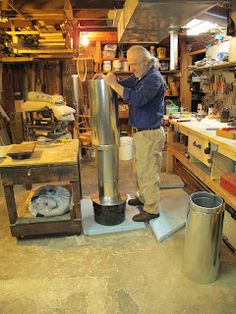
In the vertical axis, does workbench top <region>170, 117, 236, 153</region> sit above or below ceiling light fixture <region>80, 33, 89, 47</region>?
below

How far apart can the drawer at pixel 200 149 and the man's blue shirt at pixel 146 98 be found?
0.52m

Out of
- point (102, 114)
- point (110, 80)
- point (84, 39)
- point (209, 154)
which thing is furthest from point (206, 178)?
point (84, 39)

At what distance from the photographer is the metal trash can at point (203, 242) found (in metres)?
1.73

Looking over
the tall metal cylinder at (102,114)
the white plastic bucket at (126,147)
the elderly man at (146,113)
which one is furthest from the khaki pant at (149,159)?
the white plastic bucket at (126,147)

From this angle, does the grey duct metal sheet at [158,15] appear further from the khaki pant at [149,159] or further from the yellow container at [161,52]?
the yellow container at [161,52]

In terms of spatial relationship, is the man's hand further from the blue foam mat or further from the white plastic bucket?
the white plastic bucket

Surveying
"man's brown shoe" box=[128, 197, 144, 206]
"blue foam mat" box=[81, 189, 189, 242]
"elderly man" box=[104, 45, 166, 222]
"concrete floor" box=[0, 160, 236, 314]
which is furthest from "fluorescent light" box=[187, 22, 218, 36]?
"concrete floor" box=[0, 160, 236, 314]

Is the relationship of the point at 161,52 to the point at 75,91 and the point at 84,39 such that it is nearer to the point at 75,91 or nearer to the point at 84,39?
the point at 84,39

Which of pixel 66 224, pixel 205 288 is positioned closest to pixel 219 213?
pixel 205 288

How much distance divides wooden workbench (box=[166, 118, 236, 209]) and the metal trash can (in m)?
0.39

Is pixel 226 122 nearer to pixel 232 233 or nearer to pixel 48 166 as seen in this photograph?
pixel 232 233

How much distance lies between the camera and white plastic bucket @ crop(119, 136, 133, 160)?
4504mm

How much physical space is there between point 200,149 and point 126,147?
201 centimetres

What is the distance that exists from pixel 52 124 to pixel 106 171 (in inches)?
35.4
